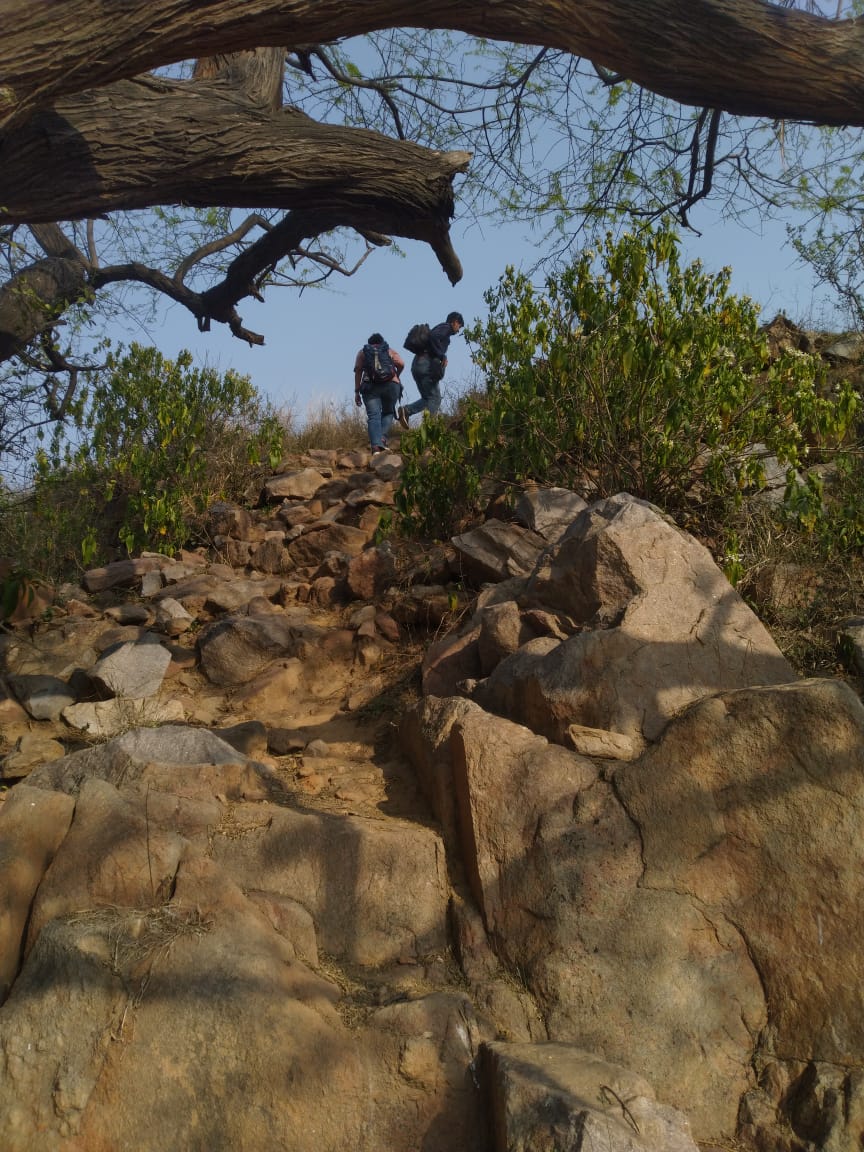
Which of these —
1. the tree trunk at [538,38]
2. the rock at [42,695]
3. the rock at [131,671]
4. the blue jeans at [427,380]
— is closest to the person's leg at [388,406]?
the blue jeans at [427,380]

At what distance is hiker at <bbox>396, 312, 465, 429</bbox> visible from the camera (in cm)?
1197

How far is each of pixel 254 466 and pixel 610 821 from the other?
7401 mm

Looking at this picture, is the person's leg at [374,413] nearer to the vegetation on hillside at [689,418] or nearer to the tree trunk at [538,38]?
the vegetation on hillside at [689,418]

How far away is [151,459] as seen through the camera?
29.3ft

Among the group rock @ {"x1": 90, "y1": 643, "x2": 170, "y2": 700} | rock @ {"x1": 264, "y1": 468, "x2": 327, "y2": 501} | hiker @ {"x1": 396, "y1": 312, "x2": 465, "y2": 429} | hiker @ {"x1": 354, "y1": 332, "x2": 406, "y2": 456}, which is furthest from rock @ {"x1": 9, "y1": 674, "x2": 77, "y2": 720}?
hiker @ {"x1": 396, "y1": 312, "x2": 465, "y2": 429}

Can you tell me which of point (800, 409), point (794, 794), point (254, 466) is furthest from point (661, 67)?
point (254, 466)

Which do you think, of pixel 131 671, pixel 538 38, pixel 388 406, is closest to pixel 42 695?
pixel 131 671

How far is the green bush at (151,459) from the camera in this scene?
8.42 m

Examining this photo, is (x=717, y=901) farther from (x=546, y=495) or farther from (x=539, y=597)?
(x=546, y=495)

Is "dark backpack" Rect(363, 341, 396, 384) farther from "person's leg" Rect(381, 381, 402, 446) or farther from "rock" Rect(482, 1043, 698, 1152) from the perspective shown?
"rock" Rect(482, 1043, 698, 1152)

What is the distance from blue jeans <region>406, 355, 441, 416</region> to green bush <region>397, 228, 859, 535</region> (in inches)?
225

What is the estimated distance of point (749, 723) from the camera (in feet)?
11.0

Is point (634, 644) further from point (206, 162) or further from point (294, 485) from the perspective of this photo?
point (294, 485)

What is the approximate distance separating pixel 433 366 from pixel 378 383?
107 centimetres
